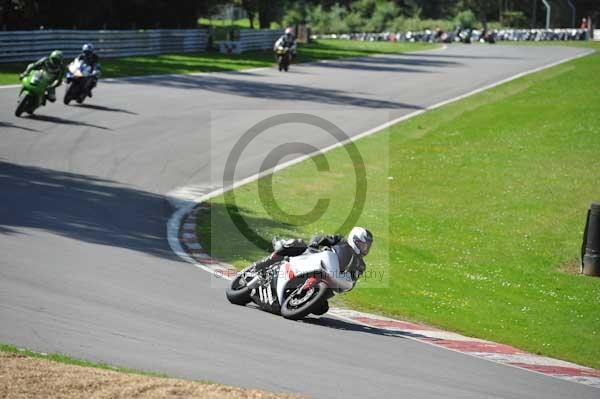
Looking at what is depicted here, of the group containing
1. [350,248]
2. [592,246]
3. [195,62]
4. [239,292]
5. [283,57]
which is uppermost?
[283,57]

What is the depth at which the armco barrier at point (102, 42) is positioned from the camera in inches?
1367

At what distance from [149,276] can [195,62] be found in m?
31.5

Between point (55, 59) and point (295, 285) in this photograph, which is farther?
point (55, 59)

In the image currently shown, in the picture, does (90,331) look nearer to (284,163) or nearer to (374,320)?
(374,320)

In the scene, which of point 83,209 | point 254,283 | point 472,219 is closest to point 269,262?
point 254,283

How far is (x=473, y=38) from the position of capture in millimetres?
82688

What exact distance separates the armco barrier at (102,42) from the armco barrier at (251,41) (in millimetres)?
1247

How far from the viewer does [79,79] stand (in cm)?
2600

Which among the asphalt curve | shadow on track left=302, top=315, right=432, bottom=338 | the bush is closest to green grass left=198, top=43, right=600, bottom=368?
shadow on track left=302, top=315, right=432, bottom=338

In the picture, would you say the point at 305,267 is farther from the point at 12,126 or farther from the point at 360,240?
the point at 12,126

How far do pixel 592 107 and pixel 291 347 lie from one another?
28173mm

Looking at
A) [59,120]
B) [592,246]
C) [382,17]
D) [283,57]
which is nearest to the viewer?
[592,246]

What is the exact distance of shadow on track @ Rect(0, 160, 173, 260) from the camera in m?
14.1

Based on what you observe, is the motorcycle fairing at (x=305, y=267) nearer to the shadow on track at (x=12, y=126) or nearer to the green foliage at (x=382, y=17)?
the shadow on track at (x=12, y=126)
